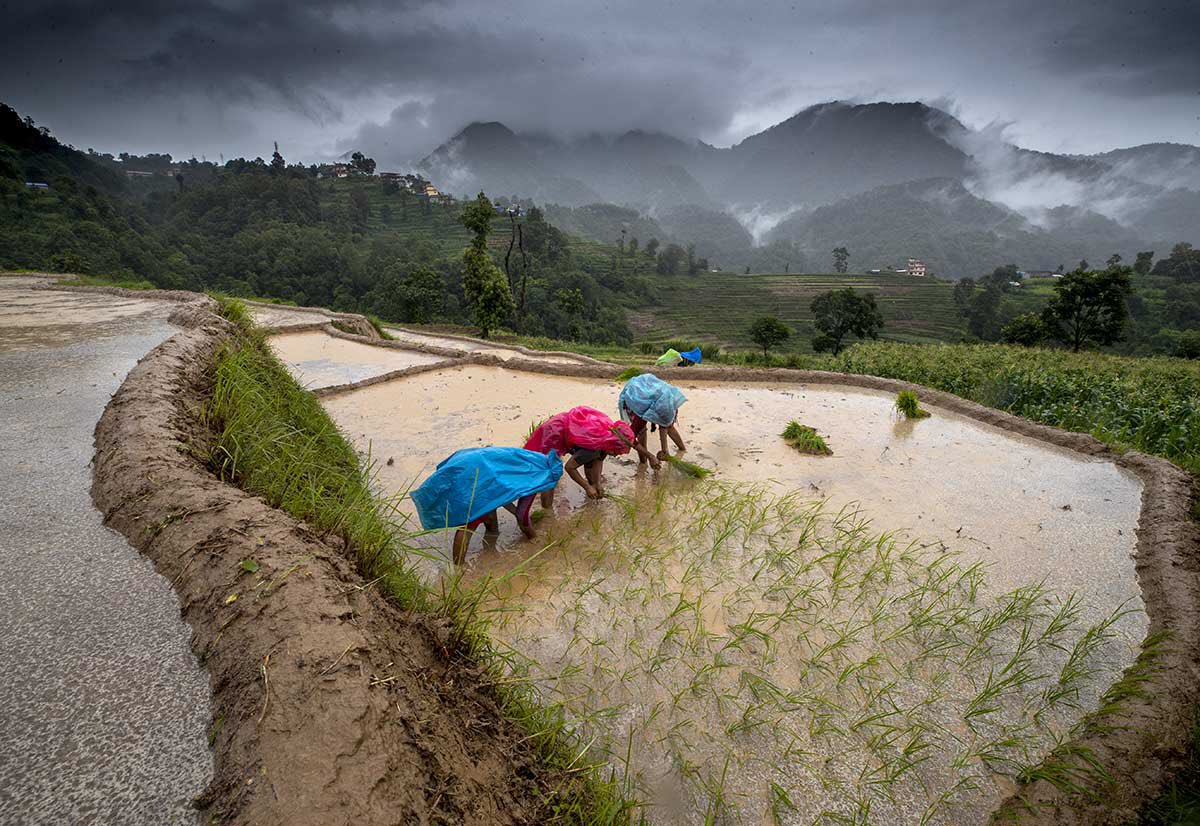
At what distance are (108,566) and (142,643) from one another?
639 millimetres

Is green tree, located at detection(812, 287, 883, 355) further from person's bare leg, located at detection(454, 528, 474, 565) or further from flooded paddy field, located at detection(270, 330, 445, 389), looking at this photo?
person's bare leg, located at detection(454, 528, 474, 565)

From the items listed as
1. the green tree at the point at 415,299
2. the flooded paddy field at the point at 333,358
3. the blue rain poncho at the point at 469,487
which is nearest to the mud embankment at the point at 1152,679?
the blue rain poncho at the point at 469,487

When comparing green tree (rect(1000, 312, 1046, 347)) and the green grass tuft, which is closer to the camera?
the green grass tuft

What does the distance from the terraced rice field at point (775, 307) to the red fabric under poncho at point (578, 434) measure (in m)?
46.7

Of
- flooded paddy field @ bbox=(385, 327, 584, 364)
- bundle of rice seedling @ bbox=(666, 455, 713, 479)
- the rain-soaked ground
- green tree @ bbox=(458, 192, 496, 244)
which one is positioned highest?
green tree @ bbox=(458, 192, 496, 244)

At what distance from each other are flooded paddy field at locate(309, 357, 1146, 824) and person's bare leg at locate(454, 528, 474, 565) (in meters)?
0.18

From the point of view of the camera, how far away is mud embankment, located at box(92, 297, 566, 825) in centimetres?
154

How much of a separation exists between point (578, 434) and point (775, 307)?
6748 centimetres

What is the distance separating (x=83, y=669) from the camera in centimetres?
178

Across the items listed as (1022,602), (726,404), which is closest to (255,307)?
(726,404)

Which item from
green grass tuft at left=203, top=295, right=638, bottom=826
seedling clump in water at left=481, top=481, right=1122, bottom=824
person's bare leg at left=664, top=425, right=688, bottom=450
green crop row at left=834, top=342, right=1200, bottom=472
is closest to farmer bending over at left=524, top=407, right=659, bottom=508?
seedling clump in water at left=481, top=481, right=1122, bottom=824

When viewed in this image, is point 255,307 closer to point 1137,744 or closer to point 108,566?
point 108,566

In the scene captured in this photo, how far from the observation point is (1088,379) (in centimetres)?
1009

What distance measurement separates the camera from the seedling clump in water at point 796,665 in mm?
2732
